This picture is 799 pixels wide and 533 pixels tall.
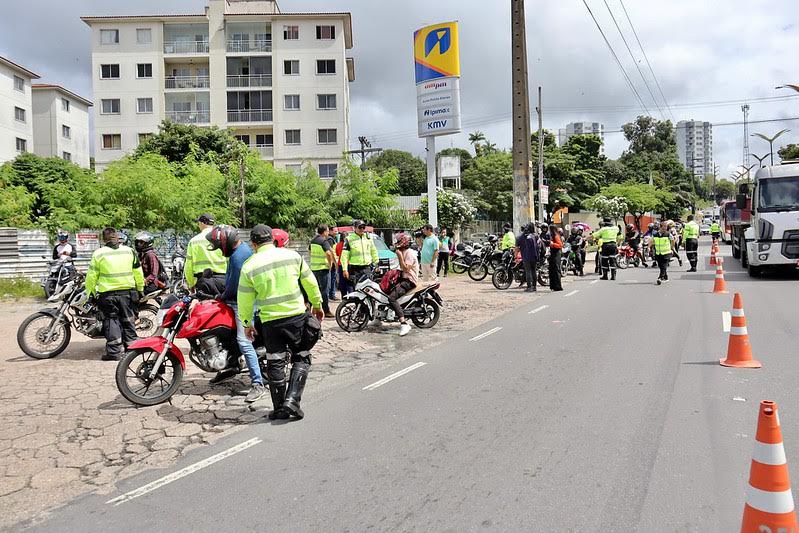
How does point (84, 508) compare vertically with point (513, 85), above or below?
below

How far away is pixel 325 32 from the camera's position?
1886 inches

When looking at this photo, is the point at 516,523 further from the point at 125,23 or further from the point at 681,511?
the point at 125,23

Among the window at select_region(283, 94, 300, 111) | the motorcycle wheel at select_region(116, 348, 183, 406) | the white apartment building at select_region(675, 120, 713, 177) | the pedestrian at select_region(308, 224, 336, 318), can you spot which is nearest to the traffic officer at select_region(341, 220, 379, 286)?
the pedestrian at select_region(308, 224, 336, 318)

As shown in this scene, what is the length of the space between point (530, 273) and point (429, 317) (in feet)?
21.4

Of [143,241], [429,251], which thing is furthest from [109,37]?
[143,241]

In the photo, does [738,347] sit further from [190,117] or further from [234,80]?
[190,117]

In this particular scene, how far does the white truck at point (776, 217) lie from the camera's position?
1734 cm

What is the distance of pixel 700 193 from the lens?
131 m

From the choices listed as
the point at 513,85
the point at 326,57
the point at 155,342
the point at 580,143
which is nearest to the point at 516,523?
the point at 155,342

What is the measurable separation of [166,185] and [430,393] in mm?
14295

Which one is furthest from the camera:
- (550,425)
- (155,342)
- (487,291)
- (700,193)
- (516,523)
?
(700,193)

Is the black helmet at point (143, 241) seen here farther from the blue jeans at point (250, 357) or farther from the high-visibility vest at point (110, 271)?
the blue jeans at point (250, 357)

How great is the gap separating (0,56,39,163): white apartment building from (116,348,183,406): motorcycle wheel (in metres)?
44.0

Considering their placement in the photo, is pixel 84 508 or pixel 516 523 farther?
pixel 84 508
